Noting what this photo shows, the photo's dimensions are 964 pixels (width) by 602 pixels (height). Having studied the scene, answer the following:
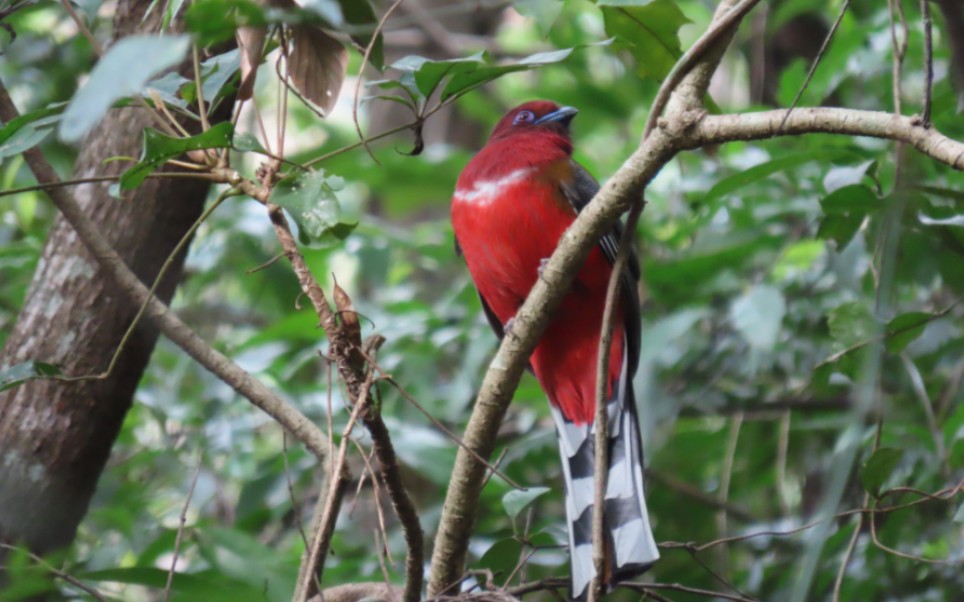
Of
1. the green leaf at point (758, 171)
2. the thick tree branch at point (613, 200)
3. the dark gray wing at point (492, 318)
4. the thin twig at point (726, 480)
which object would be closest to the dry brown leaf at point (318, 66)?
the thick tree branch at point (613, 200)

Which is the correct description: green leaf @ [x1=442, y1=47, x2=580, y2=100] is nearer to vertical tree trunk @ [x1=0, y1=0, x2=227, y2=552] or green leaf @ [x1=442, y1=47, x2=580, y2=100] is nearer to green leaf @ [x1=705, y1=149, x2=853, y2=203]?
green leaf @ [x1=705, y1=149, x2=853, y2=203]

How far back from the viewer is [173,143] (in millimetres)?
1784

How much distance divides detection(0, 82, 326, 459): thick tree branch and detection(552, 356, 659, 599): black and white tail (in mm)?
697

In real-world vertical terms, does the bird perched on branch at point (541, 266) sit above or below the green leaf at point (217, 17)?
above

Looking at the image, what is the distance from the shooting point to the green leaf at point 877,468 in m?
2.12

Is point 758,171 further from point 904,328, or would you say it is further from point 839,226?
point 904,328

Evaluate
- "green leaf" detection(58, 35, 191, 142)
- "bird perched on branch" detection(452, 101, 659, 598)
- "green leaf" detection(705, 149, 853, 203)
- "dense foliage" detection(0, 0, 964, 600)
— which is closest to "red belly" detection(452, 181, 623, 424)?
"bird perched on branch" detection(452, 101, 659, 598)

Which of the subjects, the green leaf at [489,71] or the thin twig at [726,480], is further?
the thin twig at [726,480]

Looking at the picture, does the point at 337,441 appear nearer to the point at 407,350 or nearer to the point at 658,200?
the point at 407,350

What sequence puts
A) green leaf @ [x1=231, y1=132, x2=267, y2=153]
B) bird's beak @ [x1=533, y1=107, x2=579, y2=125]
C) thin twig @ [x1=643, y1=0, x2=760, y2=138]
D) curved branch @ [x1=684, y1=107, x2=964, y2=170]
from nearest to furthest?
curved branch @ [x1=684, y1=107, x2=964, y2=170] → green leaf @ [x1=231, y1=132, x2=267, y2=153] → thin twig @ [x1=643, y1=0, x2=760, y2=138] → bird's beak @ [x1=533, y1=107, x2=579, y2=125]

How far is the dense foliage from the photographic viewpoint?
263 centimetres

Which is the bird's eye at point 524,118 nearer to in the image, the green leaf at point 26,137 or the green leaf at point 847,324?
the green leaf at point 847,324

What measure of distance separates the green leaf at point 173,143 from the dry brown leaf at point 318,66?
0.92ft

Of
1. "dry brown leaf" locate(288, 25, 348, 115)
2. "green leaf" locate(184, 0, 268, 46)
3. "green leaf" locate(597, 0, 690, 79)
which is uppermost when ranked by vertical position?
"green leaf" locate(597, 0, 690, 79)
